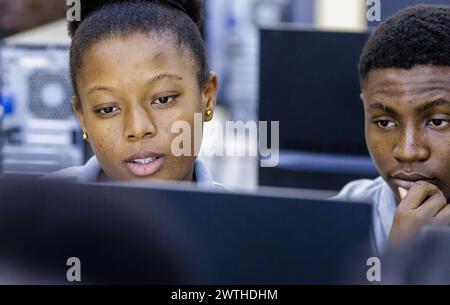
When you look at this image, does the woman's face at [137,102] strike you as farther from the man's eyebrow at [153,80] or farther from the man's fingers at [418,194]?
the man's fingers at [418,194]

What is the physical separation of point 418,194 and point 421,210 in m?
0.05

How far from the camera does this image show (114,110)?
4.50 ft

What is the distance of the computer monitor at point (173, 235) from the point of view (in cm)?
87

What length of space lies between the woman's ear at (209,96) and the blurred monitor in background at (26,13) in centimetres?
119

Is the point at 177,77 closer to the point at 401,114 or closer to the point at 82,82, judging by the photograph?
the point at 82,82

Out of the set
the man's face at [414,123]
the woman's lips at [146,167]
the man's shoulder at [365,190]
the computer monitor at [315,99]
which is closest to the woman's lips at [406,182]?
the man's face at [414,123]

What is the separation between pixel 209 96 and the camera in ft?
5.02

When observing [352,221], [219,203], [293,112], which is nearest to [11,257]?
[219,203]

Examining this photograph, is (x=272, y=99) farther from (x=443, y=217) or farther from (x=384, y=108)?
(x=443, y=217)

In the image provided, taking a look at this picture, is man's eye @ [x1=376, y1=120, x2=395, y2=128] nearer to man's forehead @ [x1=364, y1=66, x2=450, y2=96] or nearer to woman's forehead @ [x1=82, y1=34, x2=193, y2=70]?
man's forehead @ [x1=364, y1=66, x2=450, y2=96]

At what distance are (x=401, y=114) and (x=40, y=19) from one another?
5.69 ft

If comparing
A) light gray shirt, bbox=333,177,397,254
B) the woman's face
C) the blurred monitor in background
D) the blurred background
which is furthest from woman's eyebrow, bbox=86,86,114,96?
the blurred monitor in background

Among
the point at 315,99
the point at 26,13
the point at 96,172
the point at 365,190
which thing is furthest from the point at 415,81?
the point at 26,13
